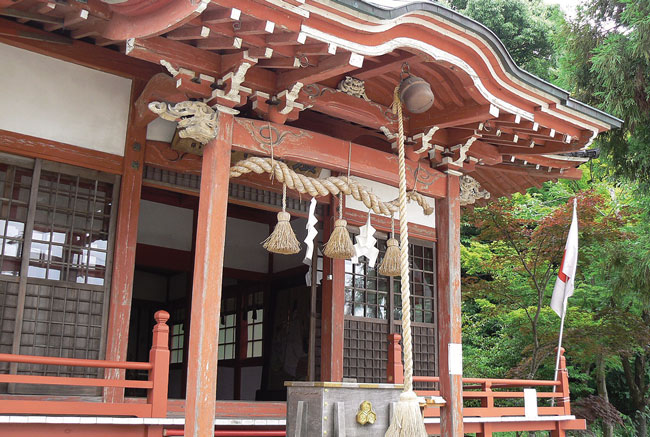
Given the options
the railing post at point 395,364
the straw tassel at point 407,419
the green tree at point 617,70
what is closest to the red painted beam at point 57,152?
the railing post at point 395,364

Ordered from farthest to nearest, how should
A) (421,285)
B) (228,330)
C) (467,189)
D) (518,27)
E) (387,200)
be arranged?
(518,27)
(228,330)
(421,285)
(387,200)
(467,189)

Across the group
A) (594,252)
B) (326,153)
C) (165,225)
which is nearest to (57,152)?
(326,153)

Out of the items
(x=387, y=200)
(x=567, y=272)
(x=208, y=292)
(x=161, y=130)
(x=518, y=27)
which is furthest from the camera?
(x=518, y=27)

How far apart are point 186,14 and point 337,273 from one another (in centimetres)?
415

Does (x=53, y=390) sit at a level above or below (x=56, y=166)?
below

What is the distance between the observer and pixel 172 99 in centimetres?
542

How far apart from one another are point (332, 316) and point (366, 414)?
3.00 metres

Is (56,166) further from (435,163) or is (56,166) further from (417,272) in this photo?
(417,272)

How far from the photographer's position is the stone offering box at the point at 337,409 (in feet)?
14.3

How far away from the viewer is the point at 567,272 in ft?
31.6

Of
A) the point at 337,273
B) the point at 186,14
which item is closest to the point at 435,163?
the point at 337,273

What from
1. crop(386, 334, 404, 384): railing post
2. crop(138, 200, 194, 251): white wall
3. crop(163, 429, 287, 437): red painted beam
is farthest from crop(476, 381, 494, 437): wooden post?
crop(138, 200, 194, 251): white wall

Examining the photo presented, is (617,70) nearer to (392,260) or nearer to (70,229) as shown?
(392,260)

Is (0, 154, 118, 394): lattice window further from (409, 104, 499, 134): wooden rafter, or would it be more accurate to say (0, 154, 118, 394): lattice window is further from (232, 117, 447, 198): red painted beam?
(409, 104, 499, 134): wooden rafter
